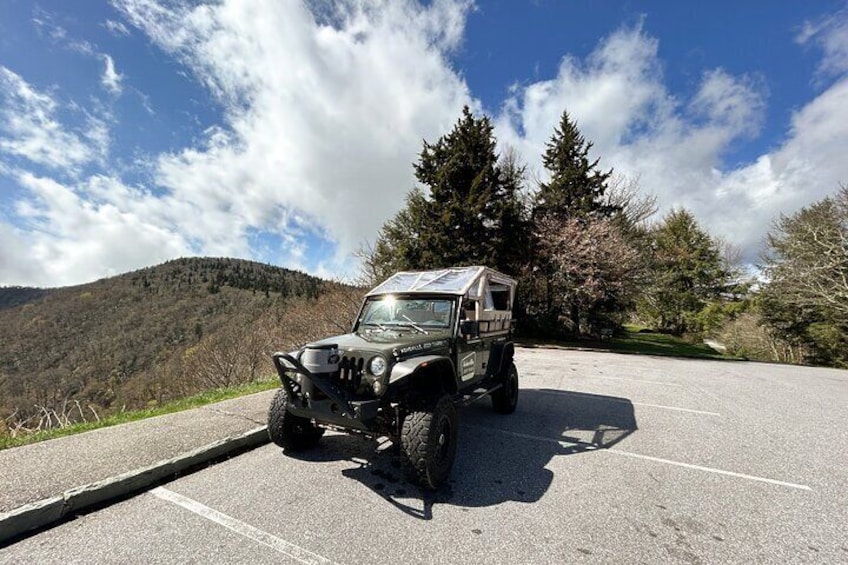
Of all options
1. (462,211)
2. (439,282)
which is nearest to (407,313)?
(439,282)

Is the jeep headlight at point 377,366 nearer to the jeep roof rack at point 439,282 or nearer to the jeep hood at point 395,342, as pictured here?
the jeep hood at point 395,342

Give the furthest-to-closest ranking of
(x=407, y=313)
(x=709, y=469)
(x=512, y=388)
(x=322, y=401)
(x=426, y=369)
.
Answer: (x=512, y=388) → (x=407, y=313) → (x=709, y=469) → (x=426, y=369) → (x=322, y=401)

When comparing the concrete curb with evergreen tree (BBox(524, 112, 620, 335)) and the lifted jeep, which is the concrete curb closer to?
the lifted jeep

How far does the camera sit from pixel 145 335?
56.7 metres

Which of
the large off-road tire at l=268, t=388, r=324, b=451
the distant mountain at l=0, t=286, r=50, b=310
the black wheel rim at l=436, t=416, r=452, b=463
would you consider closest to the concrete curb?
the large off-road tire at l=268, t=388, r=324, b=451

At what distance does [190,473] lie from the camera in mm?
3635

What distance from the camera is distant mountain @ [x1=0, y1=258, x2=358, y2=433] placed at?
26078mm

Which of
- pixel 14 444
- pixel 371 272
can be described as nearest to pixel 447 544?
pixel 14 444

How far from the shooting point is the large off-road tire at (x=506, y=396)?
5758 millimetres

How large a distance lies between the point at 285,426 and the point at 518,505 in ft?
8.17

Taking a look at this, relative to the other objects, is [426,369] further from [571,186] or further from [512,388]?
[571,186]

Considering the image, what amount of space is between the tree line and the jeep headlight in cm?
1527

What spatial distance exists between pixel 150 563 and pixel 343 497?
136 cm

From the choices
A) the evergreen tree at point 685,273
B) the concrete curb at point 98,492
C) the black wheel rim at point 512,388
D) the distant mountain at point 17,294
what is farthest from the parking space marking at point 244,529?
the distant mountain at point 17,294
